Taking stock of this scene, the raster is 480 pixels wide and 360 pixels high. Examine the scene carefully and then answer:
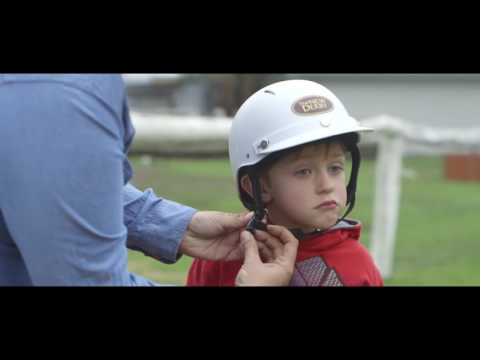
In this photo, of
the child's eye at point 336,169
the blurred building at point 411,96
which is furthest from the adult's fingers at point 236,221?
the blurred building at point 411,96

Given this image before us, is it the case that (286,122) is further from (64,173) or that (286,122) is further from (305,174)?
(64,173)

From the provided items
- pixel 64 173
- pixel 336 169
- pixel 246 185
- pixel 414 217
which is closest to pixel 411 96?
pixel 414 217

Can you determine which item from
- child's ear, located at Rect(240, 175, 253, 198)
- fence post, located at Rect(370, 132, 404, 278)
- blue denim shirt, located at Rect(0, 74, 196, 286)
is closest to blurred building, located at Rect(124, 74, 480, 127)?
fence post, located at Rect(370, 132, 404, 278)

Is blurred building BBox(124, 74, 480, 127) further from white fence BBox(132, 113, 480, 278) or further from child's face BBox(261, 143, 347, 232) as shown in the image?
child's face BBox(261, 143, 347, 232)

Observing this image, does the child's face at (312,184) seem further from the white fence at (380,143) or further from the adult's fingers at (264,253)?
the white fence at (380,143)

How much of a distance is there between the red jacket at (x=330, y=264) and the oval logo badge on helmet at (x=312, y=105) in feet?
1.24

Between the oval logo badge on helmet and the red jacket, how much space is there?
0.38m

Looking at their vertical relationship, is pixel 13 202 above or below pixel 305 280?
above

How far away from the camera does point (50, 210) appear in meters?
1.42

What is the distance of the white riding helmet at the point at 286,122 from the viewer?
7.69ft
